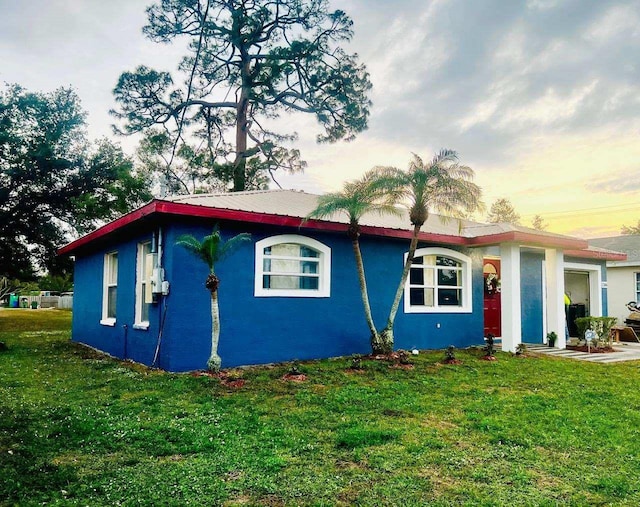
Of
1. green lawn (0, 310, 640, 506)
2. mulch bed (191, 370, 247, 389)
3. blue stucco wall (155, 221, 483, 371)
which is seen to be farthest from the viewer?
blue stucco wall (155, 221, 483, 371)

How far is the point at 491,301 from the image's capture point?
12.3 meters

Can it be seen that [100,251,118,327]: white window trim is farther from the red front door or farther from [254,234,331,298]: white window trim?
the red front door

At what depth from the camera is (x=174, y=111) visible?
68.6ft

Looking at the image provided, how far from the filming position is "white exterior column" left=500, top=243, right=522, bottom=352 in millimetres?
10055

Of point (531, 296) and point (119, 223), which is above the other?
point (119, 223)

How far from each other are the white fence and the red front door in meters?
33.2

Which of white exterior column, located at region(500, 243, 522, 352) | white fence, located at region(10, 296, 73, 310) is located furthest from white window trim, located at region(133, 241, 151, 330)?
white fence, located at region(10, 296, 73, 310)

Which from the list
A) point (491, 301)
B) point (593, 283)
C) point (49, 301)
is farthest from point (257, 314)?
point (49, 301)

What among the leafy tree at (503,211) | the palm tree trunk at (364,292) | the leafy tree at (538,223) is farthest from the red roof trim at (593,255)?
the leafy tree at (538,223)

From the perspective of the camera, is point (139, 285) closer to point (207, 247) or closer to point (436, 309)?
point (207, 247)

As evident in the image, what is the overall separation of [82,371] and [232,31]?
16.4 m

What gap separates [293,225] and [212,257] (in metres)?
1.79

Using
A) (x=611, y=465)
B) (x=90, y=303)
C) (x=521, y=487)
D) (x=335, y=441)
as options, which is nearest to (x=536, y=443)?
(x=611, y=465)

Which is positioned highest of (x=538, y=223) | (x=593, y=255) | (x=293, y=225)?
(x=538, y=223)
